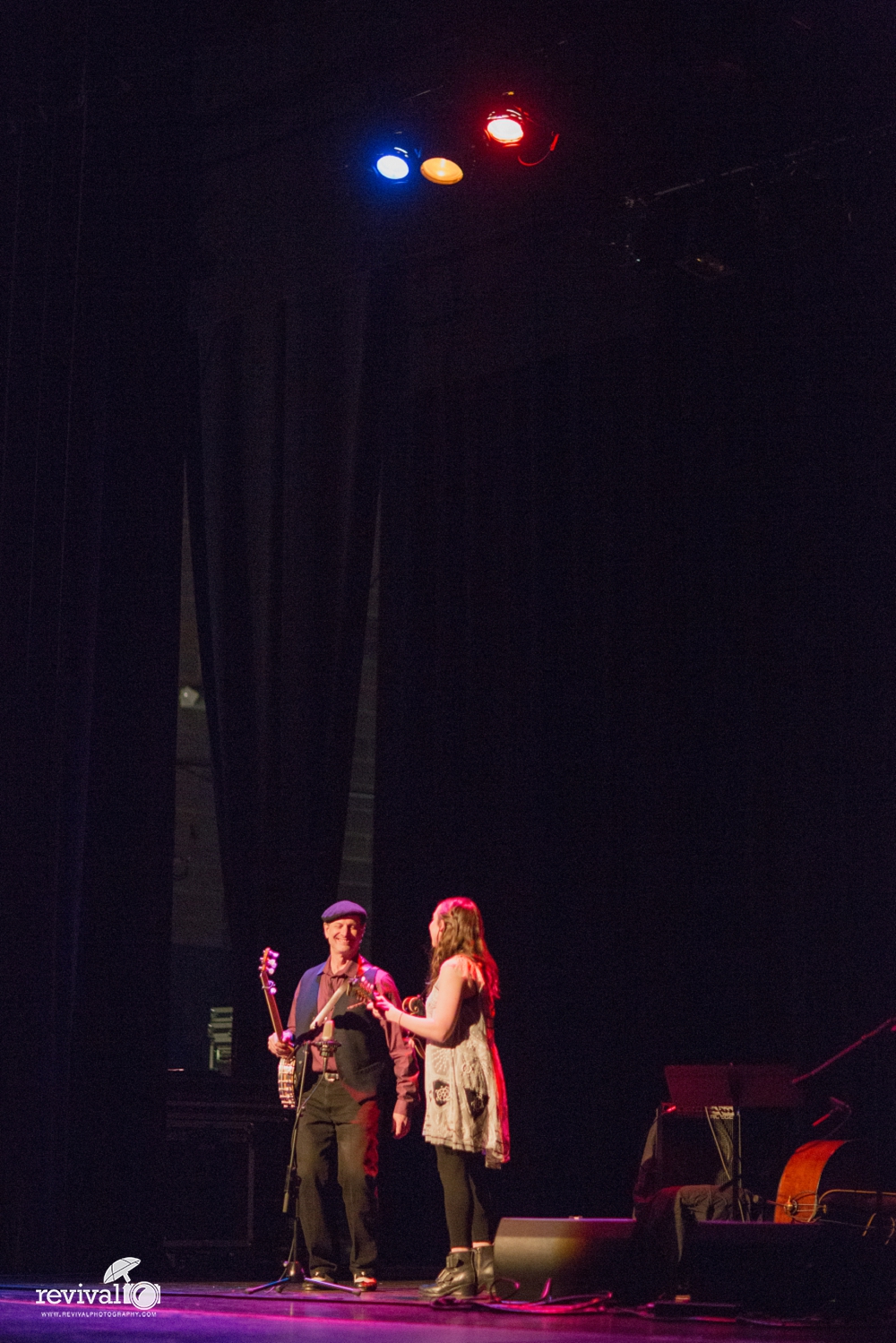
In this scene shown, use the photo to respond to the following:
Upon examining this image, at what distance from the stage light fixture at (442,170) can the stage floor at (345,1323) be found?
15.7 feet

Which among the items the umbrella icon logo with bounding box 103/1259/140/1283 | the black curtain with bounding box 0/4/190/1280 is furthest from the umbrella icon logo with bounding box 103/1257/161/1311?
the black curtain with bounding box 0/4/190/1280

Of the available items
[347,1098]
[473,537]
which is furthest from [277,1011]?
[473,537]

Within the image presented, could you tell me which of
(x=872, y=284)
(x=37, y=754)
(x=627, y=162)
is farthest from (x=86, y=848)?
(x=872, y=284)

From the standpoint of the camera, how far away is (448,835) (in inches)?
309

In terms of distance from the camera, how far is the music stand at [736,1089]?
5.87 m

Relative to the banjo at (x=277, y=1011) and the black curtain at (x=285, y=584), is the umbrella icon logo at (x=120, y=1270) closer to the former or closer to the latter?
the banjo at (x=277, y=1011)

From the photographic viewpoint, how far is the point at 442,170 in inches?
283

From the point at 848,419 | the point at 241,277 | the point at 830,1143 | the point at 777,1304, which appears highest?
the point at 241,277

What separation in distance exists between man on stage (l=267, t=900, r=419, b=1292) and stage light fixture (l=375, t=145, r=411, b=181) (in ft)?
10.9

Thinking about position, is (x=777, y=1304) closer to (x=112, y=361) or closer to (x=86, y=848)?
(x=86, y=848)

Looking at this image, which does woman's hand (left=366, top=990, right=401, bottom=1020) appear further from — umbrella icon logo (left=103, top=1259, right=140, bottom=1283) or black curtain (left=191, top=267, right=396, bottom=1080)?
black curtain (left=191, top=267, right=396, bottom=1080)

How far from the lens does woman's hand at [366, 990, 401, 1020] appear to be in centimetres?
551

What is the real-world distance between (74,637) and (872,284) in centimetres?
395

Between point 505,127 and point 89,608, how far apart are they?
109 inches
